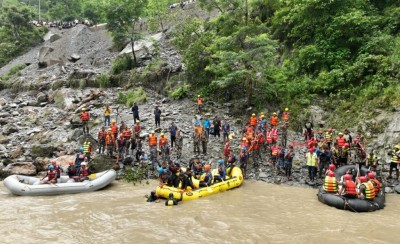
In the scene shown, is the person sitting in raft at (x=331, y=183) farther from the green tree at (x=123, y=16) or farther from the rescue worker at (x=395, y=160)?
the green tree at (x=123, y=16)

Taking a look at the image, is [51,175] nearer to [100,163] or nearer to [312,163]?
[100,163]

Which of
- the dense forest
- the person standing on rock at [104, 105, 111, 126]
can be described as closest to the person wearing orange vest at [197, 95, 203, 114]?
the dense forest

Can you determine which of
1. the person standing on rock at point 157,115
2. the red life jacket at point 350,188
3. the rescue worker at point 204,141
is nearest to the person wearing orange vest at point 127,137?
the person standing on rock at point 157,115

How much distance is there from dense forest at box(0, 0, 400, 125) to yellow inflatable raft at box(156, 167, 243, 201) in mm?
6762

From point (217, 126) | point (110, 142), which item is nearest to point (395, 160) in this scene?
point (217, 126)

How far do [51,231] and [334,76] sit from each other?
15723mm

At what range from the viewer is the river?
33.8ft

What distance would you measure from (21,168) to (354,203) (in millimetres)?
14151

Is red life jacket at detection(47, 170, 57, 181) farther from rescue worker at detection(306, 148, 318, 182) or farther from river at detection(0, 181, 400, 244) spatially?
rescue worker at detection(306, 148, 318, 182)

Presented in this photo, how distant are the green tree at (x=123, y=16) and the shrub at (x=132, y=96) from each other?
488cm

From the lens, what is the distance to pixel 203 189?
14289 millimetres

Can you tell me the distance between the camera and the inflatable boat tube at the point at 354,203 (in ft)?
39.4

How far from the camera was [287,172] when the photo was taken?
15.7m

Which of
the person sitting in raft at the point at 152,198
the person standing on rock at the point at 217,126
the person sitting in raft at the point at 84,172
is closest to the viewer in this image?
the person sitting in raft at the point at 152,198
